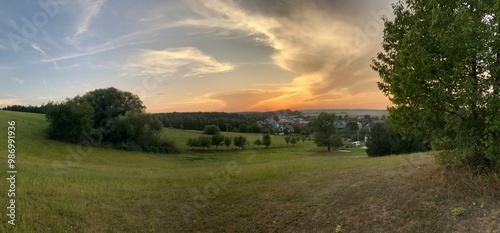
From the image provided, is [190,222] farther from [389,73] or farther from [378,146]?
[378,146]

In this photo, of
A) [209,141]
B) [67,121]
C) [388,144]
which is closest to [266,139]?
[209,141]

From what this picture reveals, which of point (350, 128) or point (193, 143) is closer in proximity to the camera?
point (193, 143)

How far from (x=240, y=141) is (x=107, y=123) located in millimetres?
29314

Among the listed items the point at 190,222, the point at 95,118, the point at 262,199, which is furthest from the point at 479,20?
the point at 95,118

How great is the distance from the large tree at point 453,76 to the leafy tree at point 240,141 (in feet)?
182

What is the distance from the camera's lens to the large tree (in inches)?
363

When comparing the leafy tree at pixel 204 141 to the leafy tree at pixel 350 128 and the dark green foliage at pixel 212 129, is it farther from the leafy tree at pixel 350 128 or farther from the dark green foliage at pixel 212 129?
the leafy tree at pixel 350 128

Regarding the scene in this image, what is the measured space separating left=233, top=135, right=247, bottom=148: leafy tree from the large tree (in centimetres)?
5557

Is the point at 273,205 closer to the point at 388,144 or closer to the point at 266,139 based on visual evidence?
the point at 388,144

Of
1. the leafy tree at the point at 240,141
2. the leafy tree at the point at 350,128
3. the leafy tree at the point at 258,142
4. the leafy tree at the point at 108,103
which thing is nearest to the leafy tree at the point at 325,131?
the leafy tree at the point at 258,142

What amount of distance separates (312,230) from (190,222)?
531 centimetres

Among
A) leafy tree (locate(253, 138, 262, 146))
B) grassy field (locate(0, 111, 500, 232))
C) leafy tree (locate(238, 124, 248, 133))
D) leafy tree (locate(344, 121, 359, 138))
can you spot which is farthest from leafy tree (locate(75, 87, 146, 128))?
leafy tree (locate(344, 121, 359, 138))

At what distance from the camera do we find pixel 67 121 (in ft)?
177

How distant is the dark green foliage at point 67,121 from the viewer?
5347 cm
